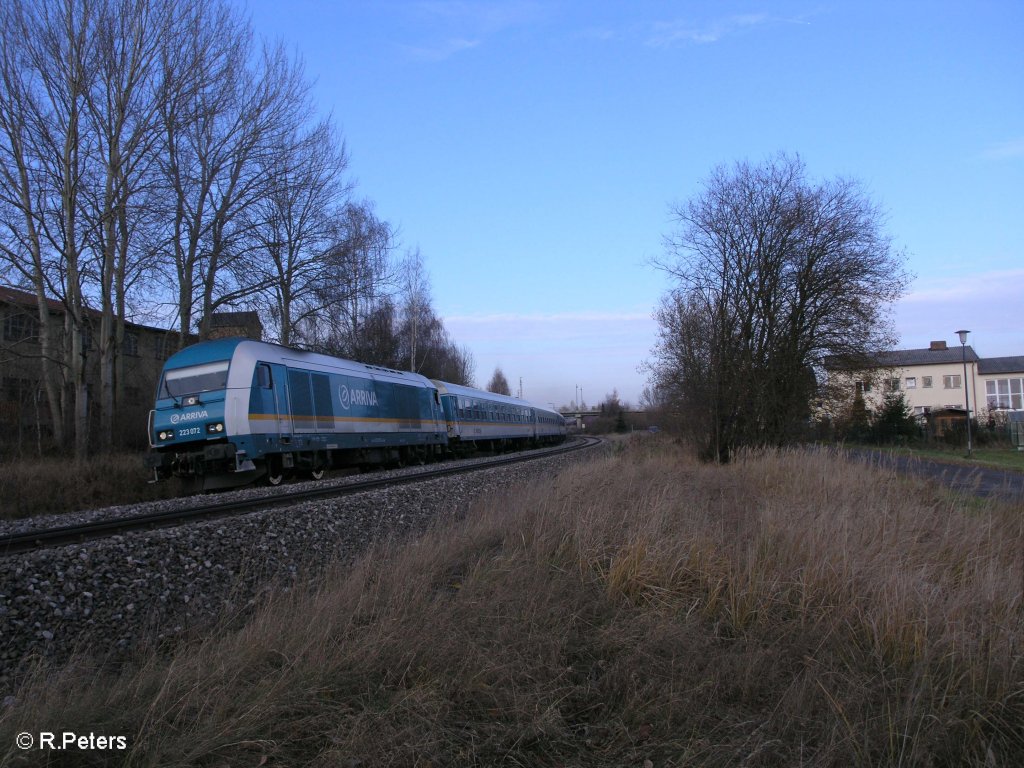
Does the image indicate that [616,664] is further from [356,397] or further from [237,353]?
[356,397]

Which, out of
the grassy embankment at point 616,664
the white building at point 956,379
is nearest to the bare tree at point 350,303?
the grassy embankment at point 616,664

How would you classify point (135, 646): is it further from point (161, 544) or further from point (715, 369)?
point (715, 369)

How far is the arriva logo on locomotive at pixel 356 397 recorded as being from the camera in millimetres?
17703

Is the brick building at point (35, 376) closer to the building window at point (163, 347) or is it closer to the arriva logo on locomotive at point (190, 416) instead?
the building window at point (163, 347)

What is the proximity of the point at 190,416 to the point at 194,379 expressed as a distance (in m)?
0.84

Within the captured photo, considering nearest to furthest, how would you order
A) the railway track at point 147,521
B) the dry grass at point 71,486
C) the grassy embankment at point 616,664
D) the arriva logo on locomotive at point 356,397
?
1. the grassy embankment at point 616,664
2. the railway track at point 147,521
3. the dry grass at point 71,486
4. the arriva logo on locomotive at point 356,397

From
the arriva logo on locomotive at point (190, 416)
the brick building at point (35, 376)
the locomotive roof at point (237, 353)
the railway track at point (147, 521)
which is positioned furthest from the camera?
the brick building at point (35, 376)

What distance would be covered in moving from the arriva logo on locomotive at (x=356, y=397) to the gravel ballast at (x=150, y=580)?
378 inches

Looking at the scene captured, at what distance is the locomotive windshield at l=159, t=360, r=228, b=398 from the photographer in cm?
1389

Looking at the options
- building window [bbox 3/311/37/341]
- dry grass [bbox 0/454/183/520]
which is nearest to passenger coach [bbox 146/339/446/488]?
dry grass [bbox 0/454/183/520]

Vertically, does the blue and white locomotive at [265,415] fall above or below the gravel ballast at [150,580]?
above

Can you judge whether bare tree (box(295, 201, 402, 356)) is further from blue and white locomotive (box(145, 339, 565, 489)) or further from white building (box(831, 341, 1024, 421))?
white building (box(831, 341, 1024, 421))

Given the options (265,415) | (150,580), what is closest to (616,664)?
(150,580)

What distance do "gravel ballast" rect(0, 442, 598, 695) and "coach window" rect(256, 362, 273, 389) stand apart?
251 inches
